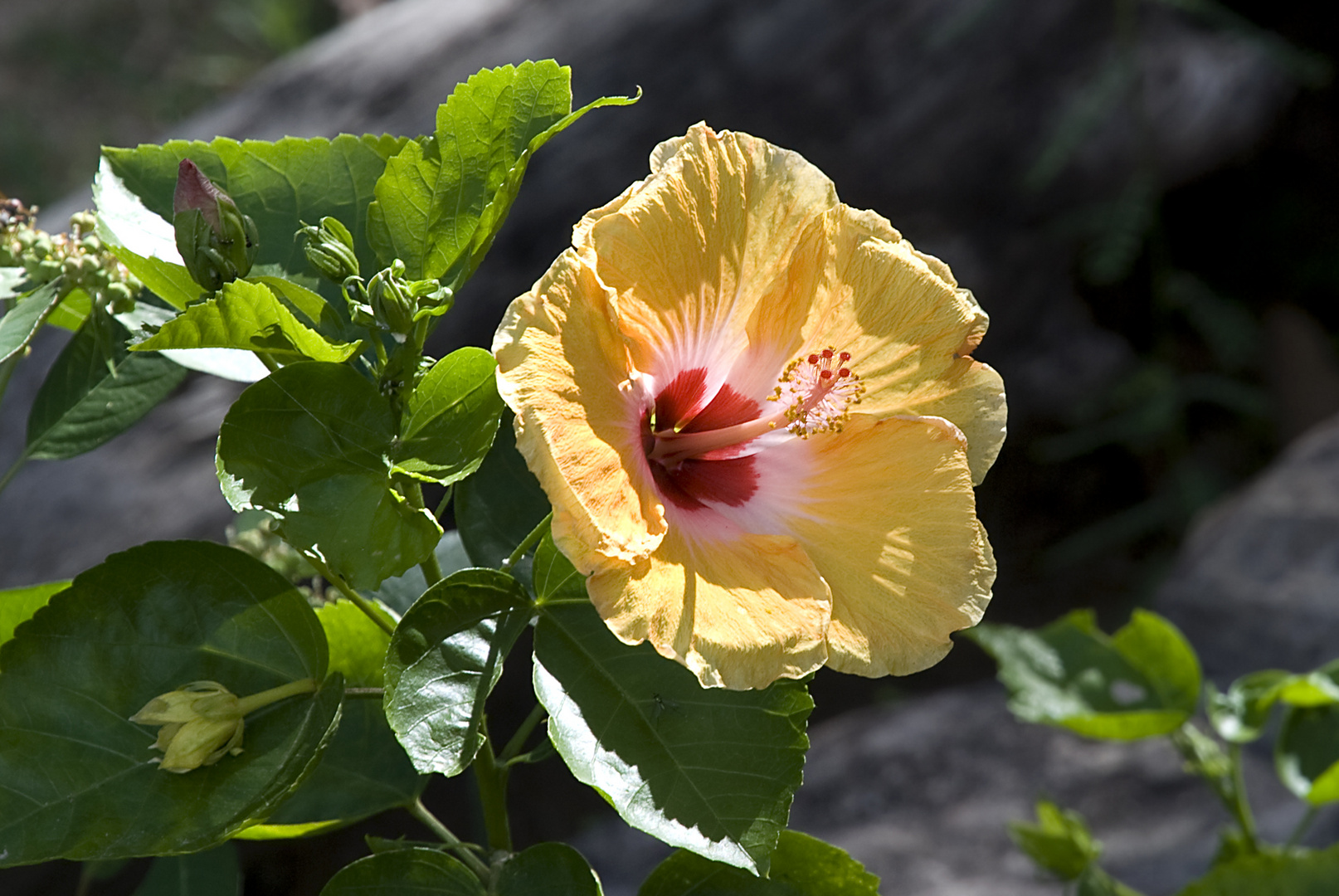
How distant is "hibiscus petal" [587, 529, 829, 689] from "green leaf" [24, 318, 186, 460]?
22.1 inches

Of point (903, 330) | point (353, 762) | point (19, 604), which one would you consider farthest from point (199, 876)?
point (903, 330)

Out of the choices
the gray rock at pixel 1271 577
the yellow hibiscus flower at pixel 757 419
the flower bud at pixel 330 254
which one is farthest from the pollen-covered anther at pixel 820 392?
the gray rock at pixel 1271 577

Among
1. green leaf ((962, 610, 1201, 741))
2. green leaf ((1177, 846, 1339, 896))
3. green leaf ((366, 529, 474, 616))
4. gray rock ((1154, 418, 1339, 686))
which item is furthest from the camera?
gray rock ((1154, 418, 1339, 686))

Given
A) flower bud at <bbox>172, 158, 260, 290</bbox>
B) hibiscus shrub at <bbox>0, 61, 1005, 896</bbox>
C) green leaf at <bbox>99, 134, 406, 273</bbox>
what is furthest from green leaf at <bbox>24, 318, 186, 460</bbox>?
flower bud at <bbox>172, 158, 260, 290</bbox>

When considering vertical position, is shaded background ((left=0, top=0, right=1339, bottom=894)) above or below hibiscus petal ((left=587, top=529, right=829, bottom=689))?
below

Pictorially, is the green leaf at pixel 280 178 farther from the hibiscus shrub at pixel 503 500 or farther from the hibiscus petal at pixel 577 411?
the hibiscus petal at pixel 577 411

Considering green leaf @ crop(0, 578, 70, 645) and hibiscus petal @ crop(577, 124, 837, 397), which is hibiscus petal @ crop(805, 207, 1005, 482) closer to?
hibiscus petal @ crop(577, 124, 837, 397)

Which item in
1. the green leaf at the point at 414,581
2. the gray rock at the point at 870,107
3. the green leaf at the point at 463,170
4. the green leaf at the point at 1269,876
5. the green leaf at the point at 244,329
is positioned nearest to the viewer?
the green leaf at the point at 244,329

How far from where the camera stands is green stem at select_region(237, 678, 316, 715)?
0.82m

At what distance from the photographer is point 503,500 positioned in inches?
38.8

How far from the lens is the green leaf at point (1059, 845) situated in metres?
1.44

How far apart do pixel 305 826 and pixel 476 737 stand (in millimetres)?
257

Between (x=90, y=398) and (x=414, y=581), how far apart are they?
1.16 feet

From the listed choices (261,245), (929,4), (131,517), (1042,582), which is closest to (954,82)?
(929,4)
